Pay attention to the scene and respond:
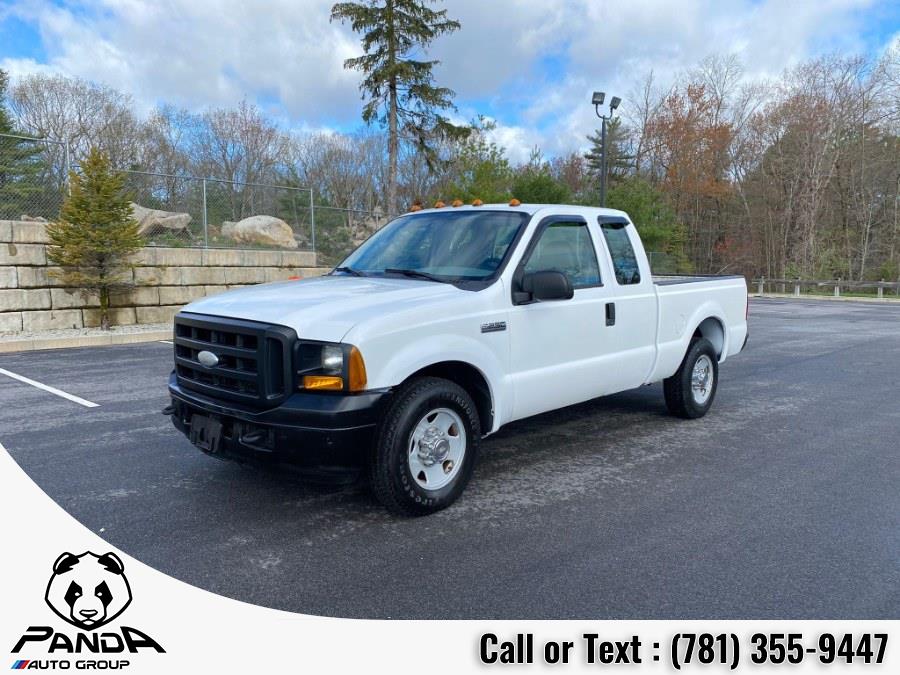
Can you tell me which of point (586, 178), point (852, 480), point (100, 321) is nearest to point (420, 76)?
point (100, 321)

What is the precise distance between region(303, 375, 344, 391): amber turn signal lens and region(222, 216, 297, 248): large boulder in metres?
13.8

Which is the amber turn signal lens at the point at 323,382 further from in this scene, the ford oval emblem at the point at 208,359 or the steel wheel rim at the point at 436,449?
the ford oval emblem at the point at 208,359

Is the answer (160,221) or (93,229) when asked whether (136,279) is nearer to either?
(93,229)

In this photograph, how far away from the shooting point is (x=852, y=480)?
191 inches

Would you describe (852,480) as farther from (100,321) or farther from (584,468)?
(100,321)

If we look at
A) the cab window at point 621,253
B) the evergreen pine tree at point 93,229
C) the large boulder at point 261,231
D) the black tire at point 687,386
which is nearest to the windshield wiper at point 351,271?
the cab window at point 621,253

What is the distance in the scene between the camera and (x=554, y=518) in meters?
4.11

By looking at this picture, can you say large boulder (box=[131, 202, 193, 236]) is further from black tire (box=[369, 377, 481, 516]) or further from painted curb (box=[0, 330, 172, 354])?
black tire (box=[369, 377, 481, 516])

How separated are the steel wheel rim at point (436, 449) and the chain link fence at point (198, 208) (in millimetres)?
12353

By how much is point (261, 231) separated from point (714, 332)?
42.7 feet

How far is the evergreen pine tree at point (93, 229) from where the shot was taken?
12625 mm

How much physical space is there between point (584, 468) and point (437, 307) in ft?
6.27

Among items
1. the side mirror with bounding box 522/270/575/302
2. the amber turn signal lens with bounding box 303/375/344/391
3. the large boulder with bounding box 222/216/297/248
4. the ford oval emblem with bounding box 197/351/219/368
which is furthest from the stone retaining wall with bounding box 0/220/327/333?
the side mirror with bounding box 522/270/575/302

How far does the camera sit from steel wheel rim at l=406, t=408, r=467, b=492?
4000mm
